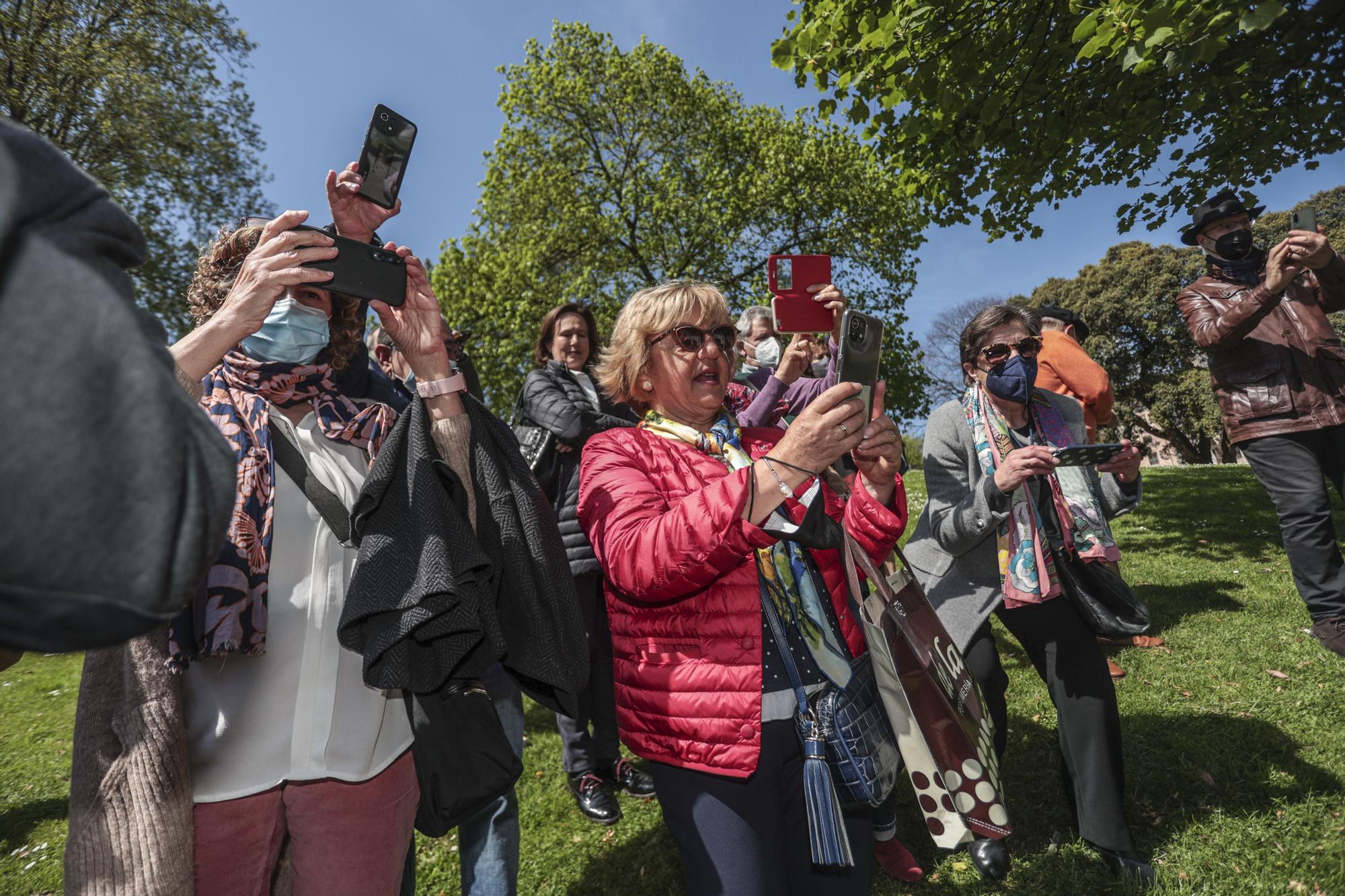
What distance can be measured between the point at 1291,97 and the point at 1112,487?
7088mm

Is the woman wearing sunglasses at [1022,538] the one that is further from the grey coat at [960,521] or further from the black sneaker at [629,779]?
the black sneaker at [629,779]

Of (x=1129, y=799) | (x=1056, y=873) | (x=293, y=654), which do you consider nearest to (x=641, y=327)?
(x=293, y=654)

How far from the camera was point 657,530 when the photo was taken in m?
1.96

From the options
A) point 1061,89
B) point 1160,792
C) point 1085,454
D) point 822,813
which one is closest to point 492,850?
point 822,813

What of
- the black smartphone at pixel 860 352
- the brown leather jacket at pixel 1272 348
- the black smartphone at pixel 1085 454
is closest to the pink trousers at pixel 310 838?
the black smartphone at pixel 860 352

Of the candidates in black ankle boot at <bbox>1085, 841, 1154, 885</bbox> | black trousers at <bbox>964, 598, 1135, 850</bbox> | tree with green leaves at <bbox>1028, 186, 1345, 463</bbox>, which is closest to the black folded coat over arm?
black trousers at <bbox>964, 598, 1135, 850</bbox>

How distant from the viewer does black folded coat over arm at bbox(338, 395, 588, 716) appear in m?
1.72

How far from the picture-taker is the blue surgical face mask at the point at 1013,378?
3488 mm

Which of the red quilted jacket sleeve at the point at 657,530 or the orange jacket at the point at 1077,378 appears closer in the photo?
the red quilted jacket sleeve at the point at 657,530

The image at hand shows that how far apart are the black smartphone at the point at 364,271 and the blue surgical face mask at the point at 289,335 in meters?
0.26

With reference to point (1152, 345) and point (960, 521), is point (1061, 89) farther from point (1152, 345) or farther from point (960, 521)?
point (1152, 345)

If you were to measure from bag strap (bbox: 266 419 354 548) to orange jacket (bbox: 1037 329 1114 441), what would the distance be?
4.81m

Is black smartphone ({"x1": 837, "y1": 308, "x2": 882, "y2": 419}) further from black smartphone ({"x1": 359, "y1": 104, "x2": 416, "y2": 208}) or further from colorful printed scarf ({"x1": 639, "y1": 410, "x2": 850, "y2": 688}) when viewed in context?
black smartphone ({"x1": 359, "y1": 104, "x2": 416, "y2": 208})

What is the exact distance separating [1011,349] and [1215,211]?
2852mm
